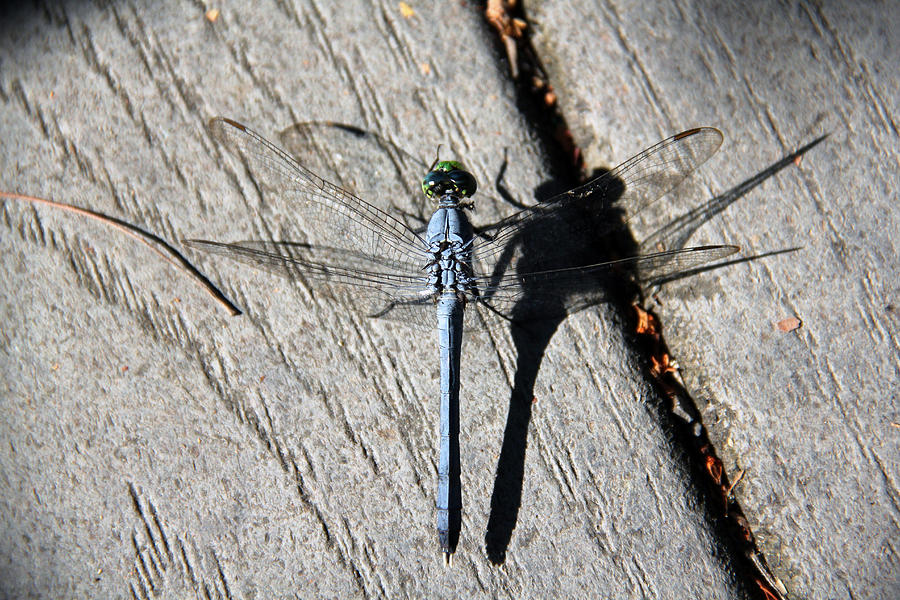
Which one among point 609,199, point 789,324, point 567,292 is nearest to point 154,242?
point 567,292

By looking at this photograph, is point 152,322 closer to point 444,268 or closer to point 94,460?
point 94,460

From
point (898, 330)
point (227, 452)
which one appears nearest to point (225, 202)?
point (227, 452)

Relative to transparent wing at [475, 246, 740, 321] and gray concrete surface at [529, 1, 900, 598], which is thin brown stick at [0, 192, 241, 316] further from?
gray concrete surface at [529, 1, 900, 598]

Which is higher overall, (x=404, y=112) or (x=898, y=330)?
(x=404, y=112)

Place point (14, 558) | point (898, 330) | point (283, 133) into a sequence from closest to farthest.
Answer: point (14, 558)
point (898, 330)
point (283, 133)

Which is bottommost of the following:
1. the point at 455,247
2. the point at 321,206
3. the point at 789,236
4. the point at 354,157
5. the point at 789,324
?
the point at 789,324

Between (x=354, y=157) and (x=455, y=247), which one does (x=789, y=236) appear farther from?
(x=354, y=157)
